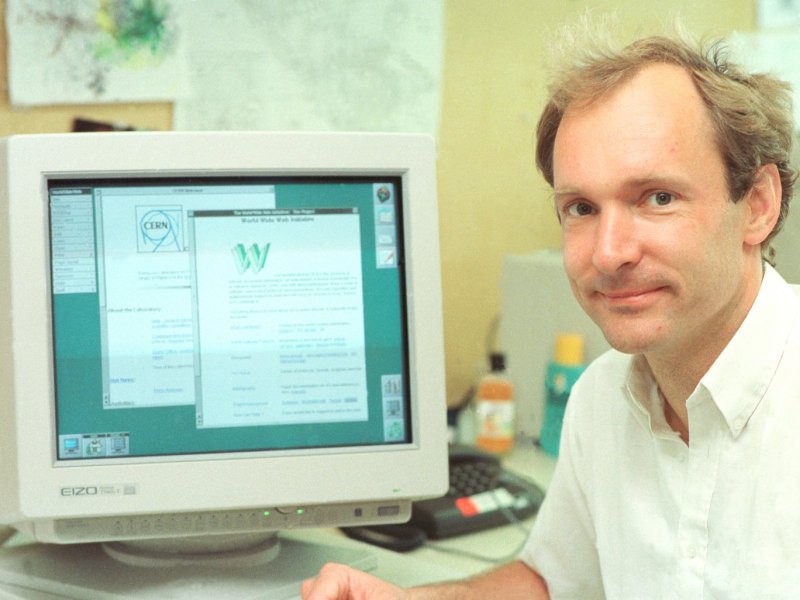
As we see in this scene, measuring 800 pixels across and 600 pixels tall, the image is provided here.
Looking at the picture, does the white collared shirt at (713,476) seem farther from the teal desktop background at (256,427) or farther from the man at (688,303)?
the teal desktop background at (256,427)

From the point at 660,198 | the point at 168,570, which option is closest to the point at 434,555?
the point at 168,570

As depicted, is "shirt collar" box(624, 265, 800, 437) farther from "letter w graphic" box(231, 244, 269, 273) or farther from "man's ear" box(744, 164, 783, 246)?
"letter w graphic" box(231, 244, 269, 273)

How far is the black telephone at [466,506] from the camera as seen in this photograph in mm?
1226

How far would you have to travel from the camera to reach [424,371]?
1000mm

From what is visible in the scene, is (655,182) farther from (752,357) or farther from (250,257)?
(250,257)

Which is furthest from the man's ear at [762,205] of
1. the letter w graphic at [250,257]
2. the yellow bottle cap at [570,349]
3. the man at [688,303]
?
the yellow bottle cap at [570,349]

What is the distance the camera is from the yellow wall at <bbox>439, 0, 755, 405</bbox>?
5.49 feet

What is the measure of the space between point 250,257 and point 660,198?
0.41 metres

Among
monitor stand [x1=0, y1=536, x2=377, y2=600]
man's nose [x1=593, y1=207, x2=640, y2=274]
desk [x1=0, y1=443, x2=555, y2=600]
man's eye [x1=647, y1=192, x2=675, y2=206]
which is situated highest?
man's eye [x1=647, y1=192, x2=675, y2=206]

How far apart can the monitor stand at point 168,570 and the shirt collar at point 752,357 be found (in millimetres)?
437

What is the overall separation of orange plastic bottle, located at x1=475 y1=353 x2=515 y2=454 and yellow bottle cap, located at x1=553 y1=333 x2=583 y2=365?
4.3 inches

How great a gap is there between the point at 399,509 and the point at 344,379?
0.51ft

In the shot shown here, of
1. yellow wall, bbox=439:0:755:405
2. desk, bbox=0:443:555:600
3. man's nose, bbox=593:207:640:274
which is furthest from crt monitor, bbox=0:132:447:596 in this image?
yellow wall, bbox=439:0:755:405

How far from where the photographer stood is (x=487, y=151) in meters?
1.73
